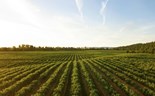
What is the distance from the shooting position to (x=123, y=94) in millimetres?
14445

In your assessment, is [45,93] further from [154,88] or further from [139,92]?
[154,88]

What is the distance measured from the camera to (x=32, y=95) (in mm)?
14062

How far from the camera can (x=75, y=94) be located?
555 inches

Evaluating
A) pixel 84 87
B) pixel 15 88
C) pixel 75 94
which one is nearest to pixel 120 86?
pixel 84 87

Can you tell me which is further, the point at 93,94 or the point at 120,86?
the point at 120,86

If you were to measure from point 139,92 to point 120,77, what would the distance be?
21.5ft

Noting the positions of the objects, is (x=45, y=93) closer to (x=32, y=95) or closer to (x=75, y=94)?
(x=32, y=95)

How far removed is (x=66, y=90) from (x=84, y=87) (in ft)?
5.62

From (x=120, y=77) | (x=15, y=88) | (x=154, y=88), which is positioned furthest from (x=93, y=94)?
(x=120, y=77)

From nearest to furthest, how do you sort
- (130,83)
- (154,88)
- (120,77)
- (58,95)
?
(58,95), (154,88), (130,83), (120,77)

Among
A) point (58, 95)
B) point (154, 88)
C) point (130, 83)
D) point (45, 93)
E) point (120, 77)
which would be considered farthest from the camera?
point (120, 77)

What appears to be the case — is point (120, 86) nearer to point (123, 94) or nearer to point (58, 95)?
point (123, 94)

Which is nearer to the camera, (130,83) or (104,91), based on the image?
(104,91)

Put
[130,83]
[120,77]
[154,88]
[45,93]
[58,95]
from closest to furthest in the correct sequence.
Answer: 1. [58,95]
2. [45,93]
3. [154,88]
4. [130,83]
5. [120,77]
